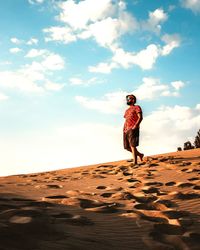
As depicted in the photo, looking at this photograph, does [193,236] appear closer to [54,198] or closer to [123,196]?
[123,196]

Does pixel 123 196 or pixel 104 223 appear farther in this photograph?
pixel 123 196

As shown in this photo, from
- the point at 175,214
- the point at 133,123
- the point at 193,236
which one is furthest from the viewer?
Answer: the point at 133,123

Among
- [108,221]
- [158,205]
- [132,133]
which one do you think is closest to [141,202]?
[158,205]

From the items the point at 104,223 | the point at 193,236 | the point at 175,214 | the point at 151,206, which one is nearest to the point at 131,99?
the point at 151,206

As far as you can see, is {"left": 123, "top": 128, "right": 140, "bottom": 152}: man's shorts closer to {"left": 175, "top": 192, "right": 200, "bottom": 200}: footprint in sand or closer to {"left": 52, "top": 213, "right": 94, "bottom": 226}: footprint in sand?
{"left": 175, "top": 192, "right": 200, "bottom": 200}: footprint in sand

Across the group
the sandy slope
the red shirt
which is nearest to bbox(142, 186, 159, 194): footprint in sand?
the sandy slope

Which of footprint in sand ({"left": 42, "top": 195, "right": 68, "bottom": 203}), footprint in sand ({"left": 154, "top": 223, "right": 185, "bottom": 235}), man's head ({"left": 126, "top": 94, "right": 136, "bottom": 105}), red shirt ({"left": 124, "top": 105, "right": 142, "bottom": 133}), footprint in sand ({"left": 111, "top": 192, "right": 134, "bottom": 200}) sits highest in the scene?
man's head ({"left": 126, "top": 94, "right": 136, "bottom": 105})

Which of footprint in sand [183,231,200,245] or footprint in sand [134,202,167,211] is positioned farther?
footprint in sand [134,202,167,211]

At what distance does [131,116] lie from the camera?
893cm

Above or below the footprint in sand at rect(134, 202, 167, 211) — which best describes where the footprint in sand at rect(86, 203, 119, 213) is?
above

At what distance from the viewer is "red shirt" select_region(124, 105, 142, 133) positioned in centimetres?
881

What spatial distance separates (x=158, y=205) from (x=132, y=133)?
539cm

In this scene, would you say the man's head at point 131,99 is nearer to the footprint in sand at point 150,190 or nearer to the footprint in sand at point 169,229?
the footprint in sand at point 150,190

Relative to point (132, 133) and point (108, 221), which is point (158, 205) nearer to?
point (108, 221)
